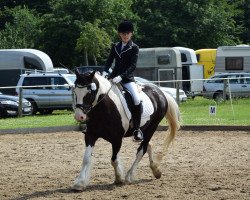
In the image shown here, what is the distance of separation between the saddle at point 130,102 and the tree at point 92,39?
1373 inches

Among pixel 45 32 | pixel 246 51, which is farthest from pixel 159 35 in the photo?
pixel 246 51

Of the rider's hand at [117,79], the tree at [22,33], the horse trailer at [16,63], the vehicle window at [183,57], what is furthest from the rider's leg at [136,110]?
the tree at [22,33]

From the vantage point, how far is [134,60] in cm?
1115

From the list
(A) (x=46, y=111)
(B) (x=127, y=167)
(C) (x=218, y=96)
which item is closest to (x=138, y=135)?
(B) (x=127, y=167)

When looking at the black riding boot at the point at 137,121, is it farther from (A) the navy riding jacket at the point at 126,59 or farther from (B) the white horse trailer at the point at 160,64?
(B) the white horse trailer at the point at 160,64

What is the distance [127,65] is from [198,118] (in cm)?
1292

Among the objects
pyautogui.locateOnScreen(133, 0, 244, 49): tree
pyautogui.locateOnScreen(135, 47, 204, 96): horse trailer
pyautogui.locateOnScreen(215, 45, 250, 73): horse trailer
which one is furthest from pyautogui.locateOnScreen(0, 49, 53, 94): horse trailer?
pyautogui.locateOnScreen(133, 0, 244, 49): tree

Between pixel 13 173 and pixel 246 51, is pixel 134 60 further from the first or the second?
pixel 246 51

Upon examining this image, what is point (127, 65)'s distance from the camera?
11.2 m

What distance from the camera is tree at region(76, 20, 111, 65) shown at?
46.4 metres

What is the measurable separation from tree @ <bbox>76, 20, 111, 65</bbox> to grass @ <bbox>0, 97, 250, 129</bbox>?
55.9 ft

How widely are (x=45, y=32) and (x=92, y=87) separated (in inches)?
1608

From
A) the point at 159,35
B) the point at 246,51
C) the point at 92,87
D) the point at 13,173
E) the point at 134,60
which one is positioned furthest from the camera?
the point at 159,35

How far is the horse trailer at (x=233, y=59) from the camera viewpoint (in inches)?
1619
